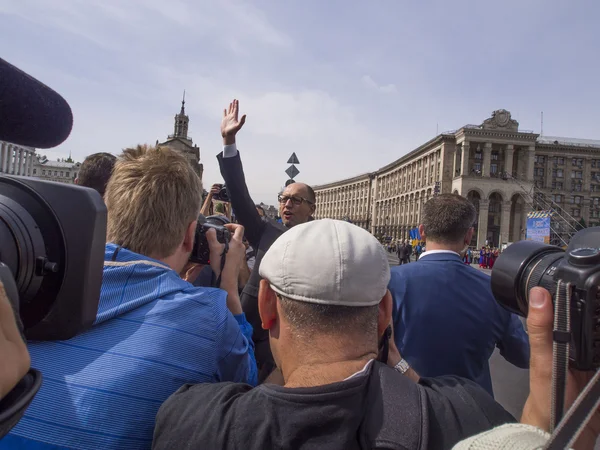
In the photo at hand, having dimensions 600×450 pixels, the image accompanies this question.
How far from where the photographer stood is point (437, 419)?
1113 millimetres

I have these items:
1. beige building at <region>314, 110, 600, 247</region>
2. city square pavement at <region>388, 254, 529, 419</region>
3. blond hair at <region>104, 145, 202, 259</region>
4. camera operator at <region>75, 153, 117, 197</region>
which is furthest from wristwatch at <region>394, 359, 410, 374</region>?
beige building at <region>314, 110, 600, 247</region>

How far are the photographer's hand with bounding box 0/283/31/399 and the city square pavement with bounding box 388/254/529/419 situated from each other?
4.91 metres

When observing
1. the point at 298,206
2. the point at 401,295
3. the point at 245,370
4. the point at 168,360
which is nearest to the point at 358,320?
the point at 245,370

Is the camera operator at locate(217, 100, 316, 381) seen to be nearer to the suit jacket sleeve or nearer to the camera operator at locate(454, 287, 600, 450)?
the suit jacket sleeve

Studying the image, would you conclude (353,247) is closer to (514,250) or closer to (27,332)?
(514,250)

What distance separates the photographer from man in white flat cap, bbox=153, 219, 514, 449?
1.07m

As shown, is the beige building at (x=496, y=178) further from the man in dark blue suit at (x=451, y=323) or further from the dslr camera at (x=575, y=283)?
the dslr camera at (x=575, y=283)

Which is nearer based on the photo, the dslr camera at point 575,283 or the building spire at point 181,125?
the dslr camera at point 575,283

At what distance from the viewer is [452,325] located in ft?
8.25

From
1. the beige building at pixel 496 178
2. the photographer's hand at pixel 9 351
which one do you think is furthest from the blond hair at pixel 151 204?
the beige building at pixel 496 178

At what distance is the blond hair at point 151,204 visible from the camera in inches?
64.2

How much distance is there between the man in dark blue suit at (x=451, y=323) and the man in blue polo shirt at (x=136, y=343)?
1267 millimetres

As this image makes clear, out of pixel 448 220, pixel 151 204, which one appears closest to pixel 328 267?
pixel 151 204

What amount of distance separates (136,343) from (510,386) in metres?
5.24
